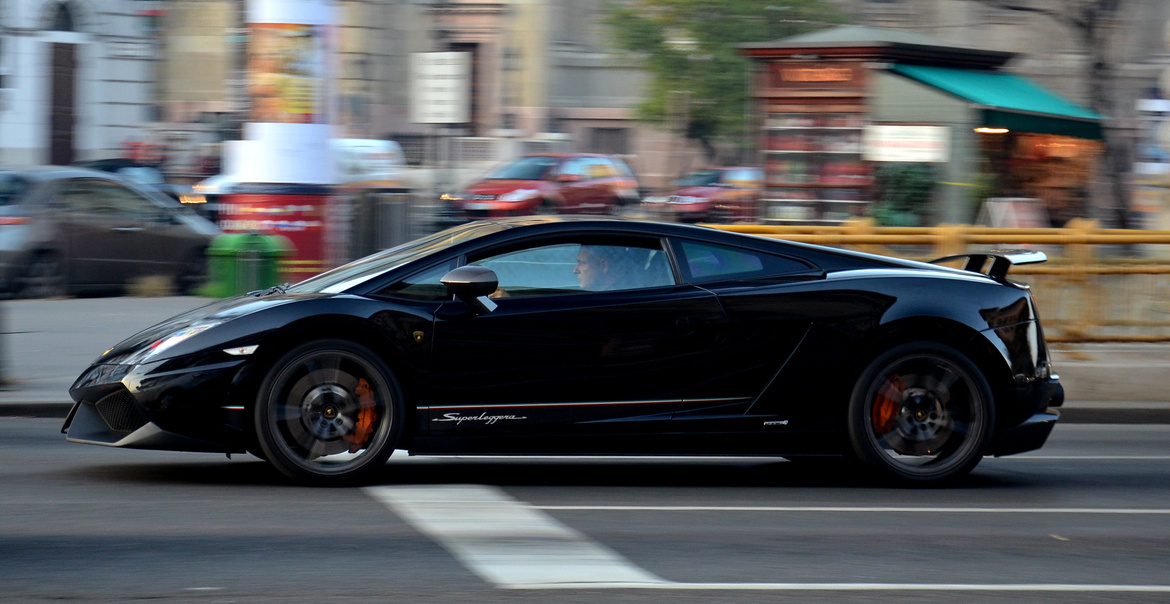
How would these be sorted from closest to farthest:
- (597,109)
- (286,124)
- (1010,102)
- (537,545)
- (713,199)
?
(537,545), (286,124), (1010,102), (713,199), (597,109)

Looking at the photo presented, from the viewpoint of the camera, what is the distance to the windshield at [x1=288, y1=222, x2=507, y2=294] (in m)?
6.44

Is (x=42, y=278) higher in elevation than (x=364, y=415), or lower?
lower

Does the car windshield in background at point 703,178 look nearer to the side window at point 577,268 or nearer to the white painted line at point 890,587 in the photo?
the side window at point 577,268

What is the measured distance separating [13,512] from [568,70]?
37.8 m

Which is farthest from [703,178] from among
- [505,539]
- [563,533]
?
[505,539]

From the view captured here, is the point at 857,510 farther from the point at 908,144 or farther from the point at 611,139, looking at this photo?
the point at 611,139

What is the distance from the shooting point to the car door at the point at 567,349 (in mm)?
6285

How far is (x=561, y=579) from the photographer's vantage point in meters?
4.84

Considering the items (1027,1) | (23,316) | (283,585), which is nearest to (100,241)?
(23,316)

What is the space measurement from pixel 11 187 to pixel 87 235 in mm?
843

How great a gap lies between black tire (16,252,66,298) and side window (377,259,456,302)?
859 cm

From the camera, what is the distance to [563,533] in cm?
556

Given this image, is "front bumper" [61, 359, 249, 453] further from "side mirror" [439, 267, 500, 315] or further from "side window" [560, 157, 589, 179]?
"side window" [560, 157, 589, 179]

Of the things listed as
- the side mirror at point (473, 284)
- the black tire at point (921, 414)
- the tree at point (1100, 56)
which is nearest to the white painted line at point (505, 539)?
the side mirror at point (473, 284)
